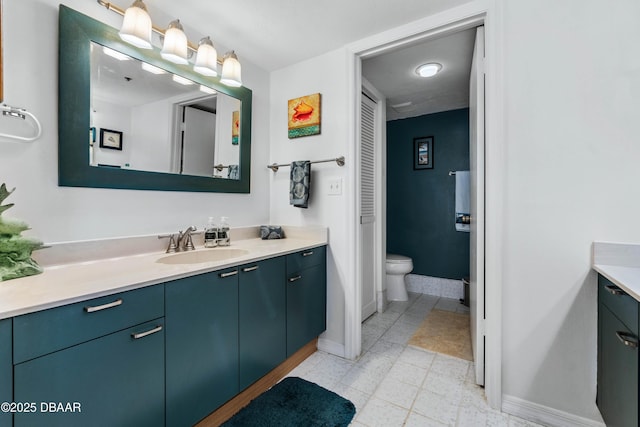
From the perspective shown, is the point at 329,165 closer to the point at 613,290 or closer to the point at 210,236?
the point at 210,236

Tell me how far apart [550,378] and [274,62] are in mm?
2608

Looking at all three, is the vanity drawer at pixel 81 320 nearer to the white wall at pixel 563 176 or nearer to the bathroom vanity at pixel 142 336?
the bathroom vanity at pixel 142 336

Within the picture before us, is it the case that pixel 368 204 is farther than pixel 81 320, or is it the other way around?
pixel 368 204

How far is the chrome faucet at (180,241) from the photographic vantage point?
1.62 meters

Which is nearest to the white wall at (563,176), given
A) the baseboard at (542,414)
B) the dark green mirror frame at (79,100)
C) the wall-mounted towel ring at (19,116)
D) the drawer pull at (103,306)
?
the baseboard at (542,414)

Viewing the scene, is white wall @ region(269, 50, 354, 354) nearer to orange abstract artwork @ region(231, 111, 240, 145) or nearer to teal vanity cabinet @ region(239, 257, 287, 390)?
orange abstract artwork @ region(231, 111, 240, 145)

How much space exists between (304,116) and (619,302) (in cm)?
196

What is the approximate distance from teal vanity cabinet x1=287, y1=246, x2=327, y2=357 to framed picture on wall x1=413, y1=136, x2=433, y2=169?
6.70 ft

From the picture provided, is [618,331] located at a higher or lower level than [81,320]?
lower

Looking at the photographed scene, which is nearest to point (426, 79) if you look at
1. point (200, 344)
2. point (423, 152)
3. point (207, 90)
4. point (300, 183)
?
point (423, 152)

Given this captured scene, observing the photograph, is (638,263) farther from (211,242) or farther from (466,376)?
(211,242)

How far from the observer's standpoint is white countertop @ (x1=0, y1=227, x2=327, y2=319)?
808mm

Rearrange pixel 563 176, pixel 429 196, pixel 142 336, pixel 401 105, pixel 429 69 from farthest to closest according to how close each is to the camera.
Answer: pixel 429 196 → pixel 401 105 → pixel 429 69 → pixel 563 176 → pixel 142 336

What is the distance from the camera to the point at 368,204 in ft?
9.06
